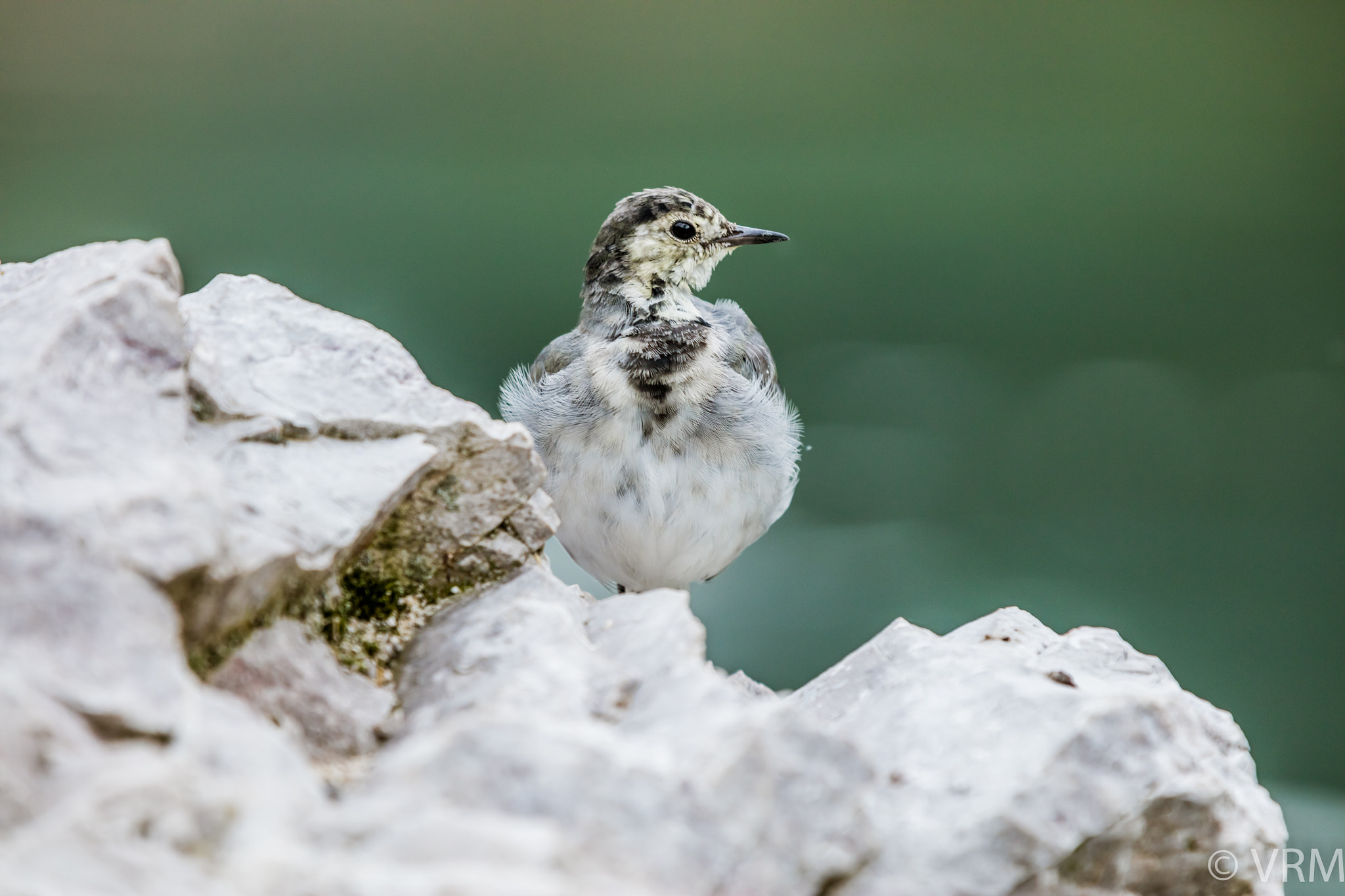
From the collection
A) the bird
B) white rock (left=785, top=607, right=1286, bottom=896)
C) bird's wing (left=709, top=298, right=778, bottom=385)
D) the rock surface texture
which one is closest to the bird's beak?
the bird

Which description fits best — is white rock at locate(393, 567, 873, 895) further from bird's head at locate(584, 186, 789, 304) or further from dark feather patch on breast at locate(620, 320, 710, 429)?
bird's head at locate(584, 186, 789, 304)

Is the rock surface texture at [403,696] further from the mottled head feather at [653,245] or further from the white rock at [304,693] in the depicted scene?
the mottled head feather at [653,245]

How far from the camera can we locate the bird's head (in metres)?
2.96

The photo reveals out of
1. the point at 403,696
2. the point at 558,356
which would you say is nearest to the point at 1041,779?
the point at 403,696

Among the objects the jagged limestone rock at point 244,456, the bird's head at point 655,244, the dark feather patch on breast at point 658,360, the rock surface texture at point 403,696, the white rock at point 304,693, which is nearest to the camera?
the rock surface texture at point 403,696

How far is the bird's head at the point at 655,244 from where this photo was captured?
296cm

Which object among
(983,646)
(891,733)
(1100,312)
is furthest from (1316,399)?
(891,733)

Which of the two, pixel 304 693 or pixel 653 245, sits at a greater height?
pixel 653 245

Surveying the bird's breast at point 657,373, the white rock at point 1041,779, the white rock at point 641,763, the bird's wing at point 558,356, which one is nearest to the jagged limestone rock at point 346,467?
the white rock at point 641,763

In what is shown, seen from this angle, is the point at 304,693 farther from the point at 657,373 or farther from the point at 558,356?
the point at 558,356

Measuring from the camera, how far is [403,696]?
4.74 feet

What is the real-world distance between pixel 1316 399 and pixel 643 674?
16.0ft

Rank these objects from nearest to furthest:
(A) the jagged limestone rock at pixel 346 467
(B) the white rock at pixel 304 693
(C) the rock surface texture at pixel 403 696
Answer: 1. (C) the rock surface texture at pixel 403 696
2. (B) the white rock at pixel 304 693
3. (A) the jagged limestone rock at pixel 346 467

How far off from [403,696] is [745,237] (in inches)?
77.9
